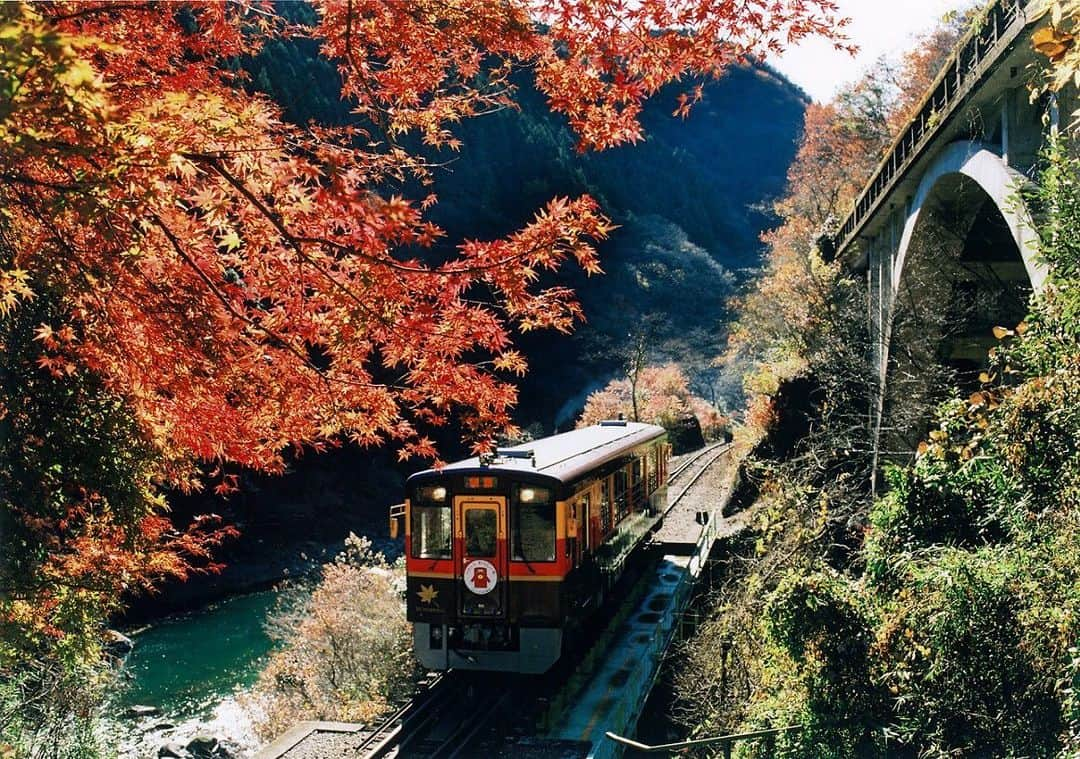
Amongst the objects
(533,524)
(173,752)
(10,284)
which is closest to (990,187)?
(533,524)

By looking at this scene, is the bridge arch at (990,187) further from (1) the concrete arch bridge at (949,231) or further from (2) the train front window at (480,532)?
(2) the train front window at (480,532)

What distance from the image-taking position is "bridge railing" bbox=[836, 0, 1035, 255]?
27.0 feet

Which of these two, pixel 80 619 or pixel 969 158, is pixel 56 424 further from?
pixel 969 158

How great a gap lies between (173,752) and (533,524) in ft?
32.8

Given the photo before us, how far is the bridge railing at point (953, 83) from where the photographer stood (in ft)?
27.0

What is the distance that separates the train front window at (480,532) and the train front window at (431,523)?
0.22m

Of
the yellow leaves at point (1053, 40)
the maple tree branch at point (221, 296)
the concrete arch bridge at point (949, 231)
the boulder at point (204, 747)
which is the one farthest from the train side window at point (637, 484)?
the yellow leaves at point (1053, 40)

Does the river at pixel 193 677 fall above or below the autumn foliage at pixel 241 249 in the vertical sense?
below

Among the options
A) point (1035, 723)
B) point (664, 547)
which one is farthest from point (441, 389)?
point (664, 547)

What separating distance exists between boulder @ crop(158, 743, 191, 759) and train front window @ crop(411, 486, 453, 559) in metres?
8.61

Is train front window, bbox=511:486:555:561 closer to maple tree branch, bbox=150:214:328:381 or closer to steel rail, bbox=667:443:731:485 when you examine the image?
maple tree branch, bbox=150:214:328:381

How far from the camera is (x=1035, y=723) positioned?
5.41 metres

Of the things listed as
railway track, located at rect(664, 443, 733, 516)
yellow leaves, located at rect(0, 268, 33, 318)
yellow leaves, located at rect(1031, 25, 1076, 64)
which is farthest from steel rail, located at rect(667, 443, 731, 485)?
yellow leaves, located at rect(1031, 25, 1076, 64)

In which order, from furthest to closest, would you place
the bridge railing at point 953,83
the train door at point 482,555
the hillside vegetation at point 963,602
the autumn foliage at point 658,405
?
1. the autumn foliage at point 658,405
2. the train door at point 482,555
3. the bridge railing at point 953,83
4. the hillside vegetation at point 963,602
